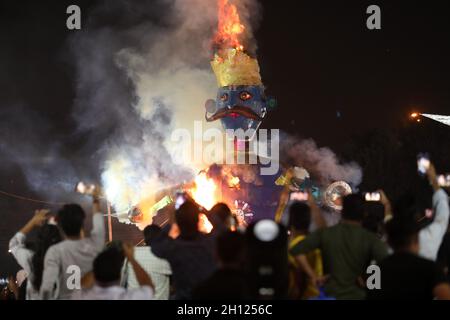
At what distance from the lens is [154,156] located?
806 inches

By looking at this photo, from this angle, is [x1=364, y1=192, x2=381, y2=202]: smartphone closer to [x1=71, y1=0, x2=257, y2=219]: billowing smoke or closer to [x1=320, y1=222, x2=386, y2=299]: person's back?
[x1=320, y1=222, x2=386, y2=299]: person's back

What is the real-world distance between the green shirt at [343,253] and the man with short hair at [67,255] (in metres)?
2.01

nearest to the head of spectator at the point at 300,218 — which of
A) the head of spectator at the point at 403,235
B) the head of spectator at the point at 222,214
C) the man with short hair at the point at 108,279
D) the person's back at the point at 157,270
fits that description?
the head of spectator at the point at 222,214

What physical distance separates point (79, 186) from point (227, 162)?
42.4ft

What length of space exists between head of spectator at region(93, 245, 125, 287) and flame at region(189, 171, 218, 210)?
11884 mm

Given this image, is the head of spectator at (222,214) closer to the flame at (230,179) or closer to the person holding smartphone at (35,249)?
the person holding smartphone at (35,249)

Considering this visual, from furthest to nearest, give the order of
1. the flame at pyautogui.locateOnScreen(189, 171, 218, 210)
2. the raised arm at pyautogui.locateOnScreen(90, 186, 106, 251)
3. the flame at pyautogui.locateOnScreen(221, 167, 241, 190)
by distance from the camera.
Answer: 1. the flame at pyautogui.locateOnScreen(221, 167, 241, 190)
2. the flame at pyautogui.locateOnScreen(189, 171, 218, 210)
3. the raised arm at pyautogui.locateOnScreen(90, 186, 106, 251)

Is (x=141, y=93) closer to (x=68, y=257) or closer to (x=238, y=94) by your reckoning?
(x=238, y=94)

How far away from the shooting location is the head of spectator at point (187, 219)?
5.74 meters

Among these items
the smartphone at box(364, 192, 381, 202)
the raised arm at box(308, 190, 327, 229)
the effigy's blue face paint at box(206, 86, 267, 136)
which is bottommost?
the raised arm at box(308, 190, 327, 229)

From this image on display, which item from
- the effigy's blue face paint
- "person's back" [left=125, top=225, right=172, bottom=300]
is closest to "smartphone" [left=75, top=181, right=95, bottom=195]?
"person's back" [left=125, top=225, right=172, bottom=300]

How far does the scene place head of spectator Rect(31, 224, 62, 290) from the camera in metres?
6.62

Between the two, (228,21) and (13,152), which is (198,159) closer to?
(228,21)
